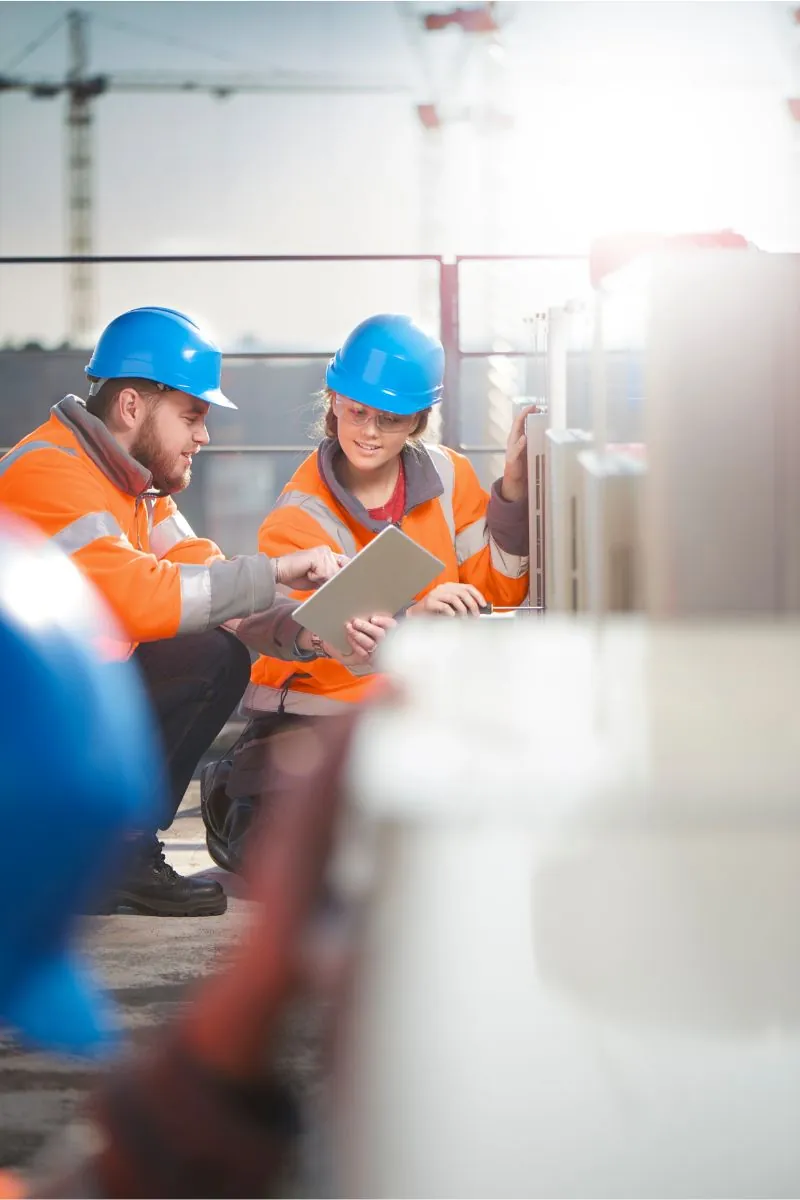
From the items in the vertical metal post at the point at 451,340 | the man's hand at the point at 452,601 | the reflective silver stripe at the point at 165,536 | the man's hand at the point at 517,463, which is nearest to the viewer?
the man's hand at the point at 452,601

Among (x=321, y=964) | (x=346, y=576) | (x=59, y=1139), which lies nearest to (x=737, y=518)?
(x=321, y=964)

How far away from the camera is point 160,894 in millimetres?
2613

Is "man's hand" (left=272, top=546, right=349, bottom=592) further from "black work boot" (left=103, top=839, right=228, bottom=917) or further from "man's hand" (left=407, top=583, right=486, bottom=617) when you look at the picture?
"black work boot" (left=103, top=839, right=228, bottom=917)

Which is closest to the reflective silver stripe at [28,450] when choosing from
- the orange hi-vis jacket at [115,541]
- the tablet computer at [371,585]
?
the orange hi-vis jacket at [115,541]

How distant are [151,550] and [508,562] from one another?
817 millimetres

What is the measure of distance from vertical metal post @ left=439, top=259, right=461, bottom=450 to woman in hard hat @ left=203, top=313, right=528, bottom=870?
4.83 ft

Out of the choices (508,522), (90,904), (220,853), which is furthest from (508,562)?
(90,904)

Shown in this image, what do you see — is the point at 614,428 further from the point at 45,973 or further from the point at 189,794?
the point at 189,794

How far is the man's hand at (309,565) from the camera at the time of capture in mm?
2539

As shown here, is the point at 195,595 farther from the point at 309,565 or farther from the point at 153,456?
the point at 153,456

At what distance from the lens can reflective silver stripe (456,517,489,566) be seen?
2.79 metres

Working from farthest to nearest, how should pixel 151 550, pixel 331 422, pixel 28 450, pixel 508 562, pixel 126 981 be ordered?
pixel 151 550, pixel 331 422, pixel 508 562, pixel 28 450, pixel 126 981

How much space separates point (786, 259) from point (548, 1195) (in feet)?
1.65

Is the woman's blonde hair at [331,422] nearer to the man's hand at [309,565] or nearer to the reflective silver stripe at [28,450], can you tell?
the man's hand at [309,565]
